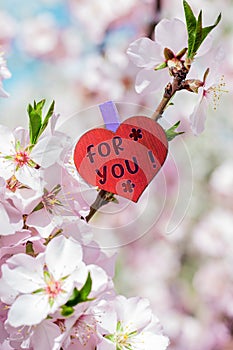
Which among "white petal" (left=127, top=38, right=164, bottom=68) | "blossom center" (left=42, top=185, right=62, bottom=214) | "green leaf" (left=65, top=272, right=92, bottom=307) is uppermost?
"white petal" (left=127, top=38, right=164, bottom=68)

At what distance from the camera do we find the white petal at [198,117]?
1.80 ft

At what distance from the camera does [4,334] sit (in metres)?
0.54

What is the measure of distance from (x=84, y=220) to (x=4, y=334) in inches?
4.3

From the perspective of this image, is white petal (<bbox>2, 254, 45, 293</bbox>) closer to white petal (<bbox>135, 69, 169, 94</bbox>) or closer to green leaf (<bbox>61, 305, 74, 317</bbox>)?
green leaf (<bbox>61, 305, 74, 317</bbox>)

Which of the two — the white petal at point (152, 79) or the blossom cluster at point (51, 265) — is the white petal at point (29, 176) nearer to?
the blossom cluster at point (51, 265)

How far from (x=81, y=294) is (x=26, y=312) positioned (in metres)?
0.04

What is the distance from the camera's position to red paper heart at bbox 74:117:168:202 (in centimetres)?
54

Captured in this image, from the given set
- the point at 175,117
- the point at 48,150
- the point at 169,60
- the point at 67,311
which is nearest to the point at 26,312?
the point at 67,311

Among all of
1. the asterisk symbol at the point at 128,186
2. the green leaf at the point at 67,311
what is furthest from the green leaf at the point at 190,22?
the green leaf at the point at 67,311

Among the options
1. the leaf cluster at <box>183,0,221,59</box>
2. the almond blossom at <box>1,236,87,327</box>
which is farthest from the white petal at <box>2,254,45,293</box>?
the leaf cluster at <box>183,0,221,59</box>

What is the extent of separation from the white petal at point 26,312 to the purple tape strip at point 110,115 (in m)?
0.15

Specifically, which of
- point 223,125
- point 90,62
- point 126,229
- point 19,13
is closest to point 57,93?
point 19,13

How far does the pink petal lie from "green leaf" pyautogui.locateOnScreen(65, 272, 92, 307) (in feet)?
0.69

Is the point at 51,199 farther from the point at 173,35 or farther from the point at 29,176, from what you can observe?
the point at 173,35
